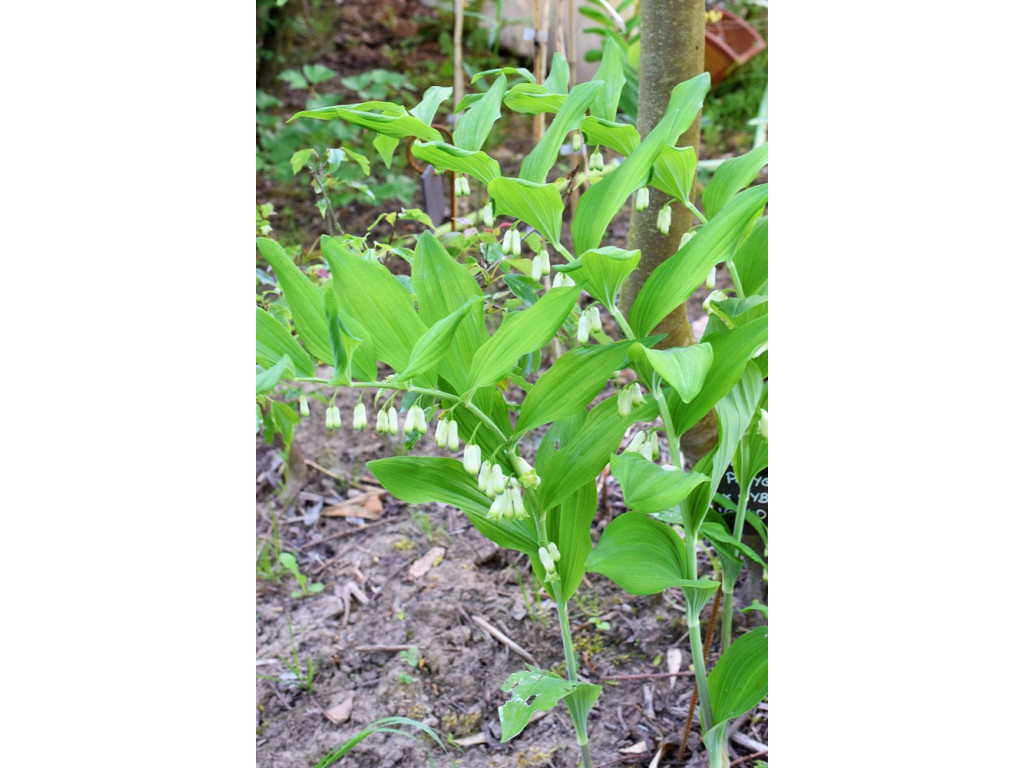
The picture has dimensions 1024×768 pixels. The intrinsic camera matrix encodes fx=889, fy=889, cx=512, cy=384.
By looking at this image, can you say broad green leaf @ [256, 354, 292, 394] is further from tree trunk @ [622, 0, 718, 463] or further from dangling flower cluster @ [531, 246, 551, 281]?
tree trunk @ [622, 0, 718, 463]

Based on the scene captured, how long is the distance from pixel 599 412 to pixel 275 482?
4.52ft

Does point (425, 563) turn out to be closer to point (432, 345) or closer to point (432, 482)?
point (432, 482)

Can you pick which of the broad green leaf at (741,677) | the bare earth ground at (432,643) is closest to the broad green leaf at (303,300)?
the broad green leaf at (741,677)

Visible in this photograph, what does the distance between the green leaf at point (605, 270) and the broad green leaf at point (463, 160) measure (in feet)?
0.40

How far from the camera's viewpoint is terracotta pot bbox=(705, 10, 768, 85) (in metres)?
3.21

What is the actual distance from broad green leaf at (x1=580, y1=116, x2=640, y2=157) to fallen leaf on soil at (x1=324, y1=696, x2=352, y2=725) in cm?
103

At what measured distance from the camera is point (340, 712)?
149cm

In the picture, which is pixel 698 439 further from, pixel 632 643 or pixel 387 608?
pixel 387 608

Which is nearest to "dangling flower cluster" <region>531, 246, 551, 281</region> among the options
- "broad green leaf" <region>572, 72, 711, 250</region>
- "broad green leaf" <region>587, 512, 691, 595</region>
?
"broad green leaf" <region>572, 72, 711, 250</region>

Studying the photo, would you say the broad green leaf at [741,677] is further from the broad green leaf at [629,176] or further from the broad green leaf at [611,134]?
the broad green leaf at [611,134]

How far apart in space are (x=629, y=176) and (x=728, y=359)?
206 millimetres

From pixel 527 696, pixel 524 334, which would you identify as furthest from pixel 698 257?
pixel 527 696
